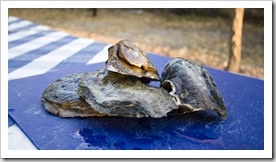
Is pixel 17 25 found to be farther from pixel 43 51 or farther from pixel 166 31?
pixel 166 31

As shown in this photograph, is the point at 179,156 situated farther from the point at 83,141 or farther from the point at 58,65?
the point at 58,65

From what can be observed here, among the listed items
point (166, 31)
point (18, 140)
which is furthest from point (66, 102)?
point (166, 31)

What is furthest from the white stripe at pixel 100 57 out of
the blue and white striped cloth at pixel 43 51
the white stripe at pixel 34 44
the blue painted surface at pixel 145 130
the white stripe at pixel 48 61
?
the blue painted surface at pixel 145 130

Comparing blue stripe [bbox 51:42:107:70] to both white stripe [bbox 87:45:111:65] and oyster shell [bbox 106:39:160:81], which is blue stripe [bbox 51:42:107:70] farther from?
oyster shell [bbox 106:39:160:81]

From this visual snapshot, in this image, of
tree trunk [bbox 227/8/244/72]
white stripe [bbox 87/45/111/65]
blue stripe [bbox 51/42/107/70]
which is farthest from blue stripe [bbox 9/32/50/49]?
tree trunk [bbox 227/8/244/72]

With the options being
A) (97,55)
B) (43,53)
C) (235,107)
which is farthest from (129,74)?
(43,53)

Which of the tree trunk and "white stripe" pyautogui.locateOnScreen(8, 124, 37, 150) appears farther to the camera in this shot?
the tree trunk
